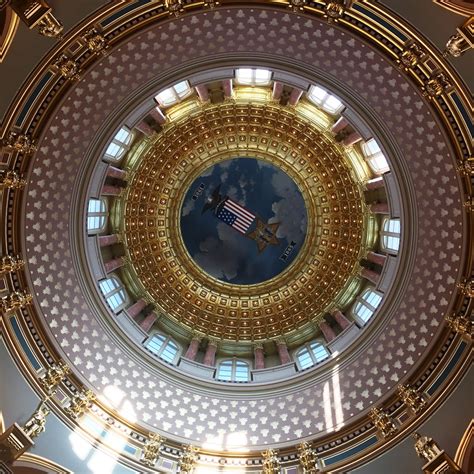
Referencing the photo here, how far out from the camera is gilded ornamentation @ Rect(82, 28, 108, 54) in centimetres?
1614

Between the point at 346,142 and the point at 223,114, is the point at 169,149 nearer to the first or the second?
the point at 223,114

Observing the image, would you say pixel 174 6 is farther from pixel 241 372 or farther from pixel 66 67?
pixel 241 372

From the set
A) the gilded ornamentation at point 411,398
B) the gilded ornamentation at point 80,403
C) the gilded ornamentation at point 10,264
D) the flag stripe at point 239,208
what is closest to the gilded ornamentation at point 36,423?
the gilded ornamentation at point 80,403

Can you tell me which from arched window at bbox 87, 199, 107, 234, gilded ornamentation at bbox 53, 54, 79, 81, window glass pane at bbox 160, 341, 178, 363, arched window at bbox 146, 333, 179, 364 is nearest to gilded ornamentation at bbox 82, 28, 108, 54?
gilded ornamentation at bbox 53, 54, 79, 81

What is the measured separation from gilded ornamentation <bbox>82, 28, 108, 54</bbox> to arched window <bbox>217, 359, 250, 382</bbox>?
49.4ft

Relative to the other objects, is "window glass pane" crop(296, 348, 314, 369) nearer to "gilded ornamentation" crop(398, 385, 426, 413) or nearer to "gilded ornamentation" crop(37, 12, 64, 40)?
"gilded ornamentation" crop(398, 385, 426, 413)

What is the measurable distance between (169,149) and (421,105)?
43.1 ft

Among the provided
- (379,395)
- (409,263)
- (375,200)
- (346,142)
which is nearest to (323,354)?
(379,395)

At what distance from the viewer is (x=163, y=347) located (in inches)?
939

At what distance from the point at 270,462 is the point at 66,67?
16.6m

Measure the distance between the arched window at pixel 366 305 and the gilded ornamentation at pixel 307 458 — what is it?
6366 millimetres

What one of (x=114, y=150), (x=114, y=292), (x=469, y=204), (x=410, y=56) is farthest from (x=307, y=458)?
(x=114, y=150)

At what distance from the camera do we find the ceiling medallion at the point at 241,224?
81.7 ft

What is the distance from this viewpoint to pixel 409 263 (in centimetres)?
1962
